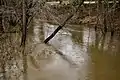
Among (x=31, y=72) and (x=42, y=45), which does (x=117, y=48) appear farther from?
(x=31, y=72)

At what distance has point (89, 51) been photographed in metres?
8.63

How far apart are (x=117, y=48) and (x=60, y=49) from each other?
7.73 feet

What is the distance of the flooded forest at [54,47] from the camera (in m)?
6.61

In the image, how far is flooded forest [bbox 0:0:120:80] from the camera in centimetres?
661

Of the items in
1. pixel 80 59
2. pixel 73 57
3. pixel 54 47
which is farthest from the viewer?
pixel 54 47

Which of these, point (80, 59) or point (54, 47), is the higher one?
point (54, 47)

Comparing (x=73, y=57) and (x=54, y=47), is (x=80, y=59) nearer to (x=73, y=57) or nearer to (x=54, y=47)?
(x=73, y=57)

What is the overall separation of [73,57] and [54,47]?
143cm

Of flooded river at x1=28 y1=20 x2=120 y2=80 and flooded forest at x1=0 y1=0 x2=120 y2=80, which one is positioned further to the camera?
flooded forest at x1=0 y1=0 x2=120 y2=80

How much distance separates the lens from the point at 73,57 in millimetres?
7852

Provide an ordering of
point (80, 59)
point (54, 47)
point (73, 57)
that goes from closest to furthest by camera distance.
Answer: point (80, 59)
point (73, 57)
point (54, 47)

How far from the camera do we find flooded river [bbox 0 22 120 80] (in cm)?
655

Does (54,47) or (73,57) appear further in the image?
(54,47)

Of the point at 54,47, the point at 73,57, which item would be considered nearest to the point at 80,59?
the point at 73,57
